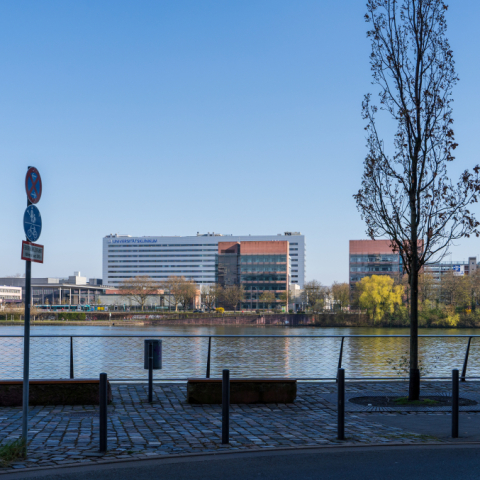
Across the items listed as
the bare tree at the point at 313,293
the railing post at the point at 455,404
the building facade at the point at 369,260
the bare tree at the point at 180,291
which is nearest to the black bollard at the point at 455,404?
the railing post at the point at 455,404

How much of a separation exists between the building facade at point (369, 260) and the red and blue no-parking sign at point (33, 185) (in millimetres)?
145963

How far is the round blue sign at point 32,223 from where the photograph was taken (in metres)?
6.93

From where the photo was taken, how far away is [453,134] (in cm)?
1150

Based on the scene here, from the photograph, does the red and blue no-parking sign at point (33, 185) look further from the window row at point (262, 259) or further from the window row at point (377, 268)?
the window row at point (262, 259)

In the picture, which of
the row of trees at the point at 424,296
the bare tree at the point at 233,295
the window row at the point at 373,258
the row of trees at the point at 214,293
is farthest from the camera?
the window row at the point at 373,258

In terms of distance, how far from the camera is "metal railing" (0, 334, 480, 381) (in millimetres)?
13445

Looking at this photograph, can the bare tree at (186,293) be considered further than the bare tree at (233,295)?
No

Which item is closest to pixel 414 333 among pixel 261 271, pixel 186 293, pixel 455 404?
pixel 455 404

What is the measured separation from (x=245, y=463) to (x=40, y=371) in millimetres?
8337

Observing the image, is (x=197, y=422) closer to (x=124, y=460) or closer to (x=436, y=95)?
(x=124, y=460)

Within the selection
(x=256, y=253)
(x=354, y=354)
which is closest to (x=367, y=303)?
(x=256, y=253)

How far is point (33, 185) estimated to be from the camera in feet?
23.4

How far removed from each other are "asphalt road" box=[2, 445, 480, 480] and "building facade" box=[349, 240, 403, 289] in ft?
477

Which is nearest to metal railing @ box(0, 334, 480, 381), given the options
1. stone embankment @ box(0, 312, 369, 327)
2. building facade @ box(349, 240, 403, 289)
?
stone embankment @ box(0, 312, 369, 327)
